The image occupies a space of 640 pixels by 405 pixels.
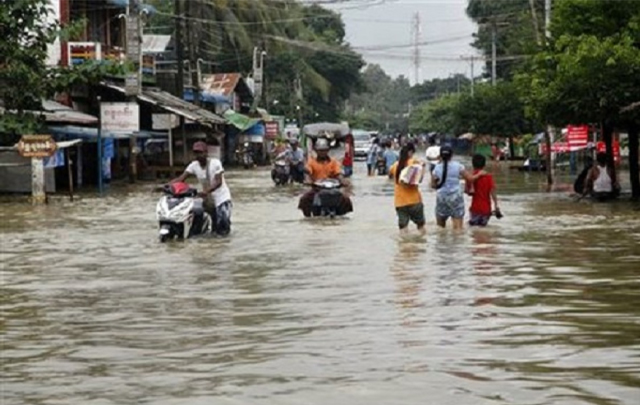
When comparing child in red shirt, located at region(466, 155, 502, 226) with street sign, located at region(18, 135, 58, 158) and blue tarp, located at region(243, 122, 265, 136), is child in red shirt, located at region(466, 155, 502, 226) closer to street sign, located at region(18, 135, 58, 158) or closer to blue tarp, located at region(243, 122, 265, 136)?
street sign, located at region(18, 135, 58, 158)

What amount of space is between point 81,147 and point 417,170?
87.0 ft

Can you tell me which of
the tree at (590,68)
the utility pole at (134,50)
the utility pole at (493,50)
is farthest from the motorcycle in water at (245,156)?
the tree at (590,68)

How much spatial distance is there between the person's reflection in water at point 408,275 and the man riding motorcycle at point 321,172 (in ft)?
13.8

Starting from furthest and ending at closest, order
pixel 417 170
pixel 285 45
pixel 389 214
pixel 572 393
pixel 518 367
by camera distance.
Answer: pixel 285 45 < pixel 389 214 < pixel 417 170 < pixel 518 367 < pixel 572 393

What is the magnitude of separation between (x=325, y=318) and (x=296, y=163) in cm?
3094

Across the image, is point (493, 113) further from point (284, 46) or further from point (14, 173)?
point (14, 173)

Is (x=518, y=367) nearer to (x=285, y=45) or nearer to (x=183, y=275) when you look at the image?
(x=183, y=275)

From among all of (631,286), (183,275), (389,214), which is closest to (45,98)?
(389,214)

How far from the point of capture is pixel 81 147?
43.9m

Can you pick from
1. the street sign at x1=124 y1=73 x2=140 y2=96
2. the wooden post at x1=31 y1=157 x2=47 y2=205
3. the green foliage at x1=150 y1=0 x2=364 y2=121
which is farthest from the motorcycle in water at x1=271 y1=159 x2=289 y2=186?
the green foliage at x1=150 y1=0 x2=364 y2=121

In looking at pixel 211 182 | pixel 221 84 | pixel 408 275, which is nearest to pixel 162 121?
pixel 221 84

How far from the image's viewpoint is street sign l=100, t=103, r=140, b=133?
40.2 metres

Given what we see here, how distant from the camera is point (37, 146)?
31.1 meters

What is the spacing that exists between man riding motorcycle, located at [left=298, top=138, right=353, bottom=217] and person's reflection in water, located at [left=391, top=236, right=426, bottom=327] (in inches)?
166
